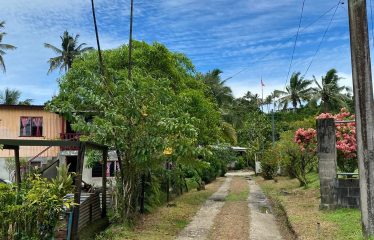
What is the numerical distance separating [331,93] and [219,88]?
41.6 feet

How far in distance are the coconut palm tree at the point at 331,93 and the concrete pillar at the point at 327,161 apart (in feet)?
122

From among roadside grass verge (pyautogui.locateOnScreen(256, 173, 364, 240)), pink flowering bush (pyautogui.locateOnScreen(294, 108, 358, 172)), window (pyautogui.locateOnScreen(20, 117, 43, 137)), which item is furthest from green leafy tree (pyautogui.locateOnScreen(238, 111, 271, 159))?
roadside grass verge (pyautogui.locateOnScreen(256, 173, 364, 240))

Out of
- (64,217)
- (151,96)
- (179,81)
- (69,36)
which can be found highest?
(69,36)

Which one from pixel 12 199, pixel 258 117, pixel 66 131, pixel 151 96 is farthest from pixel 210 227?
pixel 258 117

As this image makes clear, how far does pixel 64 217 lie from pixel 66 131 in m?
20.4

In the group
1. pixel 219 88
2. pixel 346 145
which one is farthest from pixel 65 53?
pixel 346 145

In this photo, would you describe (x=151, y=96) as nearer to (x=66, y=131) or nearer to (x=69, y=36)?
(x=66, y=131)

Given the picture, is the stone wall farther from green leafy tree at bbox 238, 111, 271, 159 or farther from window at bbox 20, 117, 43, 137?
green leafy tree at bbox 238, 111, 271, 159

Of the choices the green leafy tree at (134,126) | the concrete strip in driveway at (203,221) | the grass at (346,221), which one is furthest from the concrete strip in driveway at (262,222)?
the green leafy tree at (134,126)

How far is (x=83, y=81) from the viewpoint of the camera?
12.2 m

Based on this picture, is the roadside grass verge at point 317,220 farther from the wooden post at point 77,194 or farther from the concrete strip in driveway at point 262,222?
the wooden post at point 77,194

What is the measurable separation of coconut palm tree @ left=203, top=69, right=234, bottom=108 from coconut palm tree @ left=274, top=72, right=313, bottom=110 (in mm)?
11218

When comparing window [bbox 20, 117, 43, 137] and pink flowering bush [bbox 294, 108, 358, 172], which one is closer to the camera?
pink flowering bush [bbox 294, 108, 358, 172]

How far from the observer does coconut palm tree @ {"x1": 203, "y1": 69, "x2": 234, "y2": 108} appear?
47531 mm
